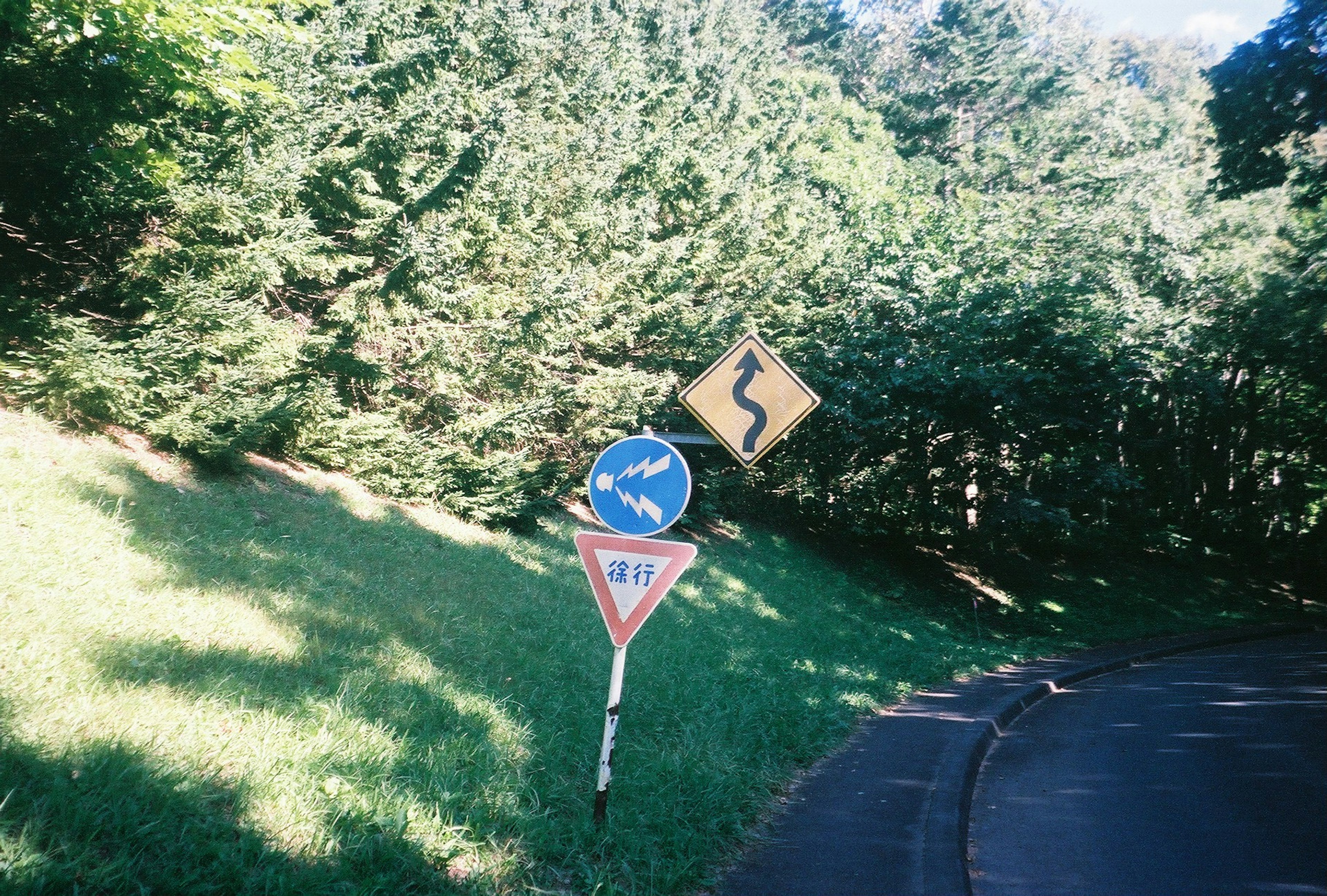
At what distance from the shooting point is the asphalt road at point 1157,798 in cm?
537

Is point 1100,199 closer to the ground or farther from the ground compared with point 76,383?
farther from the ground

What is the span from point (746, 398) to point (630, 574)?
5.24ft

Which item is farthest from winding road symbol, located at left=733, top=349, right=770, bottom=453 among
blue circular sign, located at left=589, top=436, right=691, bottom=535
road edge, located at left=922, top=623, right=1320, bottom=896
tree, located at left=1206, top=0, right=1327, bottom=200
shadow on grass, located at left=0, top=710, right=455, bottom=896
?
tree, located at left=1206, top=0, right=1327, bottom=200

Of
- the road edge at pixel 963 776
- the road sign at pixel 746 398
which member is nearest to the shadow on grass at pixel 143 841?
the road edge at pixel 963 776

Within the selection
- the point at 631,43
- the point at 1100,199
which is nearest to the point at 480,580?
the point at 631,43

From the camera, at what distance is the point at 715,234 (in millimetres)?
20594

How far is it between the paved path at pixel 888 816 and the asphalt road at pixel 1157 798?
21cm

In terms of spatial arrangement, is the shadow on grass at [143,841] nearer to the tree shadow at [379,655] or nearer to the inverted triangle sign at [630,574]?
the tree shadow at [379,655]

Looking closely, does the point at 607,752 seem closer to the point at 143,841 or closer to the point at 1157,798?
the point at 143,841

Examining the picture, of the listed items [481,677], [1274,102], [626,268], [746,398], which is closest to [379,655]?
[481,677]

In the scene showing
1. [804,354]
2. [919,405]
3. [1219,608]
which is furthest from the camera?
[1219,608]

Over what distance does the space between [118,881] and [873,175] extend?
31.5 m

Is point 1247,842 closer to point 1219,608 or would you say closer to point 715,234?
point 715,234

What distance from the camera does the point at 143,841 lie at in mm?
3479
